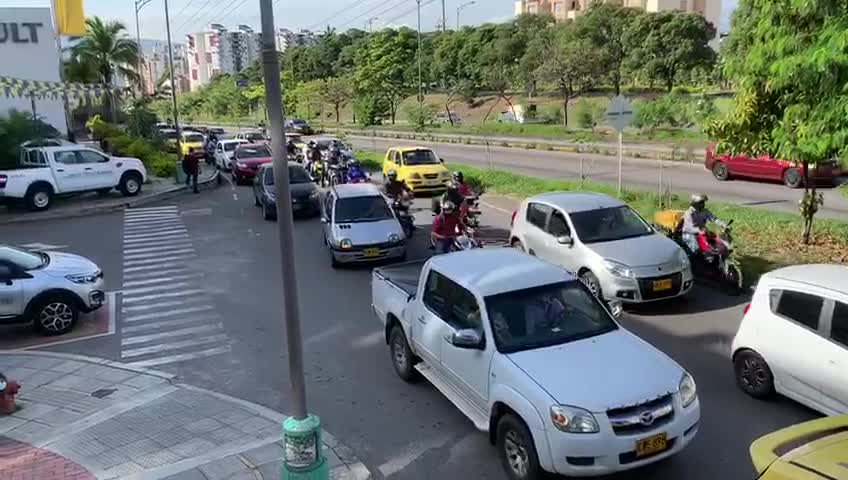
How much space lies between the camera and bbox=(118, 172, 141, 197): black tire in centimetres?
2614

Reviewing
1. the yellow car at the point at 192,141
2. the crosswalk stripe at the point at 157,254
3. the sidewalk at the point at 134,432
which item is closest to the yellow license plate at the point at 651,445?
the sidewalk at the point at 134,432

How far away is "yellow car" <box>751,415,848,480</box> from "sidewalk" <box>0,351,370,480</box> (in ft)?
12.9

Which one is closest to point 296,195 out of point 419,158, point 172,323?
point 419,158

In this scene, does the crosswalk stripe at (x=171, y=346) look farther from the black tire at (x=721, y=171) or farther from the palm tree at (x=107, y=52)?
the palm tree at (x=107, y=52)

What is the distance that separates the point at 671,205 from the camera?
1791 centimetres

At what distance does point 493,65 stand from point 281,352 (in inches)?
2550

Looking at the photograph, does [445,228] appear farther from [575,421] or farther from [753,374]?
[575,421]

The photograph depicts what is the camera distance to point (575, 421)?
5777 mm

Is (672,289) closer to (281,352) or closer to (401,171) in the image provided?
(281,352)

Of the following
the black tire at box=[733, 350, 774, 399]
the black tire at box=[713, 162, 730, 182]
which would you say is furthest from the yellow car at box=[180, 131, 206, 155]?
the black tire at box=[733, 350, 774, 399]

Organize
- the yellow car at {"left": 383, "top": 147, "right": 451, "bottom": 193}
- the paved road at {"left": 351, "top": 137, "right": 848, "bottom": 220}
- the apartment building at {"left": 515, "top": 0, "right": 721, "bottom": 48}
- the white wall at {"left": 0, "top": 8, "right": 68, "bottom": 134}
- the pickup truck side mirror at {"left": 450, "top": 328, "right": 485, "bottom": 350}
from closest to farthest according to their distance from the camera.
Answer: the pickup truck side mirror at {"left": 450, "top": 328, "right": 485, "bottom": 350}
the paved road at {"left": 351, "top": 137, "right": 848, "bottom": 220}
the yellow car at {"left": 383, "top": 147, "right": 451, "bottom": 193}
the white wall at {"left": 0, "top": 8, "right": 68, "bottom": 134}
the apartment building at {"left": 515, "top": 0, "right": 721, "bottom": 48}

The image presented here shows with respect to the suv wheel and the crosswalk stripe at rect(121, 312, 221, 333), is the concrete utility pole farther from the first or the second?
the suv wheel

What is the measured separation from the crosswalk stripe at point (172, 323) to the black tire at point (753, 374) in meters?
8.10

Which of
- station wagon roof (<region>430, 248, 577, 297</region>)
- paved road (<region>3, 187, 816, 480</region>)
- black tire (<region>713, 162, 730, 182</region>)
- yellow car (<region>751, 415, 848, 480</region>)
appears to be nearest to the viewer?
yellow car (<region>751, 415, 848, 480</region>)
